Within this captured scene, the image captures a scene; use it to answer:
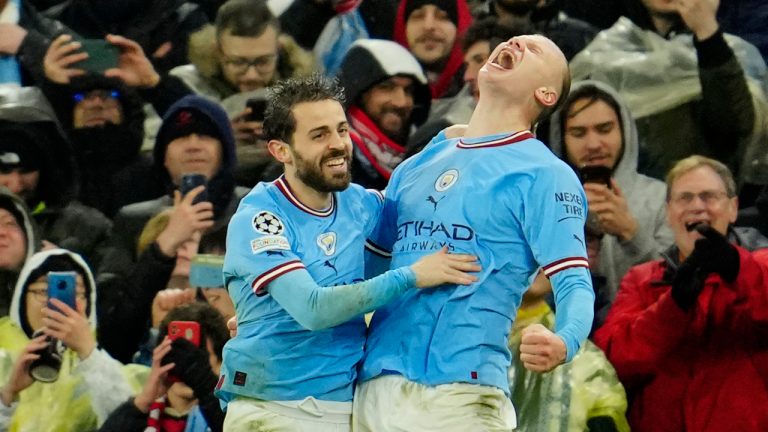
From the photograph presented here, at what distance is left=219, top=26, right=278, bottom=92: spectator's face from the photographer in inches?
304

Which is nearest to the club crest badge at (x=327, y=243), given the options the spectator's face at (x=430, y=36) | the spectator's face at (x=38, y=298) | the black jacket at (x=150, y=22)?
the spectator's face at (x=38, y=298)

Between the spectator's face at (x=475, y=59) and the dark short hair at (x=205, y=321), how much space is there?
1777 mm

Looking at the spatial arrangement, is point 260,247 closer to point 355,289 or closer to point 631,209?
point 355,289

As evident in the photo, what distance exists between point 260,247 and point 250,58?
3330 millimetres

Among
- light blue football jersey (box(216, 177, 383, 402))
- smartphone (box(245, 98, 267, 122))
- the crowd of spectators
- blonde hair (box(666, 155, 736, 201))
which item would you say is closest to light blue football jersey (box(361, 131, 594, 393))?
light blue football jersey (box(216, 177, 383, 402))

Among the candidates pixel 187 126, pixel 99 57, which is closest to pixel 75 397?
pixel 187 126

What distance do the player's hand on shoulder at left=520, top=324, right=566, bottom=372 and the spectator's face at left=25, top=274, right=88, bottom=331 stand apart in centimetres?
289

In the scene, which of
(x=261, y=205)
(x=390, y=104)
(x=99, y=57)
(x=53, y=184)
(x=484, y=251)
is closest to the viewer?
(x=484, y=251)

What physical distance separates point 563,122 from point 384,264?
Answer: 233 centimetres

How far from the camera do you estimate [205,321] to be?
6.22m

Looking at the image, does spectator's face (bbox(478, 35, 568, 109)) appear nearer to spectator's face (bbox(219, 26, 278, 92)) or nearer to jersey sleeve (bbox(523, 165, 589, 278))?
jersey sleeve (bbox(523, 165, 589, 278))

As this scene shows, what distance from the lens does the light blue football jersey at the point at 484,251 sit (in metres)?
4.44

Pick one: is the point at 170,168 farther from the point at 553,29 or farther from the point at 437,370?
the point at 437,370

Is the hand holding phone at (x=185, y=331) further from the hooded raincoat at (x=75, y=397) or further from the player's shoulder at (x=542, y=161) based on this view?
the player's shoulder at (x=542, y=161)
